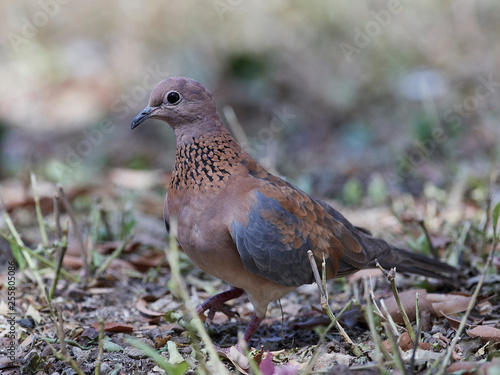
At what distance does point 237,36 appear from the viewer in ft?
35.5

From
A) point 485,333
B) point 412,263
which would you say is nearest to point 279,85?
point 412,263

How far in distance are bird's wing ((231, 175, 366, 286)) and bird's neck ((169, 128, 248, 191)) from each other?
21 centimetres

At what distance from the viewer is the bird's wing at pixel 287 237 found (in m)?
3.27

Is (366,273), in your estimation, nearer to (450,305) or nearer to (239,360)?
(450,305)

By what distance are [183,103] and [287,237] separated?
1.00 m

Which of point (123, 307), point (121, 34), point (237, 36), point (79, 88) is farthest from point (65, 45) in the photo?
point (123, 307)

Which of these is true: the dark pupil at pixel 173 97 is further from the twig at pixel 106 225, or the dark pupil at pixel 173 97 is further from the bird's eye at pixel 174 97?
the twig at pixel 106 225

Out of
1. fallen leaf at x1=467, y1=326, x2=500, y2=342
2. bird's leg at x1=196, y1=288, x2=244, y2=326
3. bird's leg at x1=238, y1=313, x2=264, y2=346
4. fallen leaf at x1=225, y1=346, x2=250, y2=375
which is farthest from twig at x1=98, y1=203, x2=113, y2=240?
fallen leaf at x1=467, y1=326, x2=500, y2=342

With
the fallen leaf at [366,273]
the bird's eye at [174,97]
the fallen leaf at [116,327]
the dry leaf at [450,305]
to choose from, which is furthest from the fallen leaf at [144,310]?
the dry leaf at [450,305]

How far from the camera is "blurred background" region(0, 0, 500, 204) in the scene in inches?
274

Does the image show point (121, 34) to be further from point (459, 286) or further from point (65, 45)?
point (459, 286)

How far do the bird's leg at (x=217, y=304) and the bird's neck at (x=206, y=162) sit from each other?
0.77 meters

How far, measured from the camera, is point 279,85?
30.5ft

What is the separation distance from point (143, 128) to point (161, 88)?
533cm
